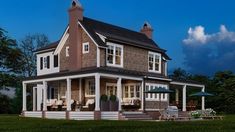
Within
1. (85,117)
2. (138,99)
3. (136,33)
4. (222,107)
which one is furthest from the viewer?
(222,107)

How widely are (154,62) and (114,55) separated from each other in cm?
567

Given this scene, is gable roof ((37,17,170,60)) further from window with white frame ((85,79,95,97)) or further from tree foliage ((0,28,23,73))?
tree foliage ((0,28,23,73))

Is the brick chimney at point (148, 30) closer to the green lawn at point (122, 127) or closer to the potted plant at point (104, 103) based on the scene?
the potted plant at point (104, 103)

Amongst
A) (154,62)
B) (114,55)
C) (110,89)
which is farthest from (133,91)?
(154,62)

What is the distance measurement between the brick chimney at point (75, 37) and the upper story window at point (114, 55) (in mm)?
2331

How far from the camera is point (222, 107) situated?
47.3 m

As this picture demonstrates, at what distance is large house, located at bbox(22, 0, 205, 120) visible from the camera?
30.3 meters

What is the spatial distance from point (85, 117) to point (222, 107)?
2299 cm

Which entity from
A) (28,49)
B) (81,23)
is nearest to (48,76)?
(81,23)

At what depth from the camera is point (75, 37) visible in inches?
1318

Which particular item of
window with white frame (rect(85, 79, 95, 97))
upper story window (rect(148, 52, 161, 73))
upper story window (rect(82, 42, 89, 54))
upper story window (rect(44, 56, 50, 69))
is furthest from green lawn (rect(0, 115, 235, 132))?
upper story window (rect(44, 56, 50, 69))

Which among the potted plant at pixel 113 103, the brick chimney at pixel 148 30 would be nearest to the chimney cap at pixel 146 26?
the brick chimney at pixel 148 30

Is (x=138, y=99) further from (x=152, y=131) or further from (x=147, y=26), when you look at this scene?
(x=152, y=131)

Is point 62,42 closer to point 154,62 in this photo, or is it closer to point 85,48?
point 85,48
